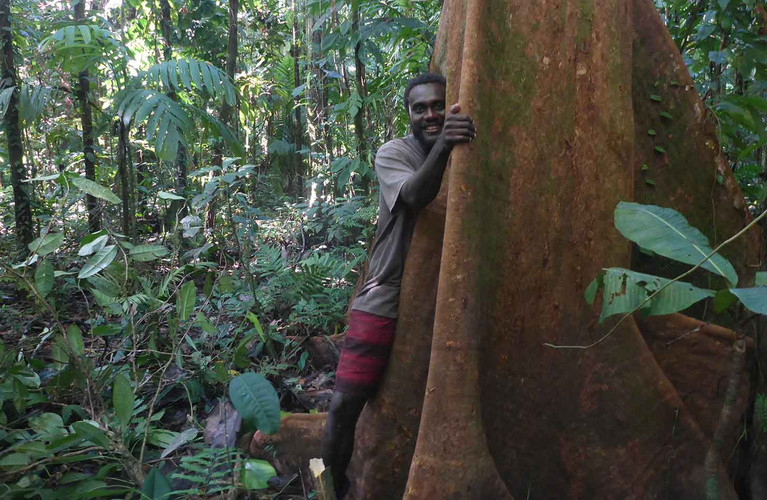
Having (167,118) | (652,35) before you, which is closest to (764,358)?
(652,35)

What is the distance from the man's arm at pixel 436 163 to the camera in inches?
85.6

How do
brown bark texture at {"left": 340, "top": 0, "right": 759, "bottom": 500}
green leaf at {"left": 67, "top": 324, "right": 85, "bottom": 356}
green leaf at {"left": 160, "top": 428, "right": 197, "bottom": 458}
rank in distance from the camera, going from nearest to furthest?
1. brown bark texture at {"left": 340, "top": 0, "right": 759, "bottom": 500}
2. green leaf at {"left": 160, "top": 428, "right": 197, "bottom": 458}
3. green leaf at {"left": 67, "top": 324, "right": 85, "bottom": 356}

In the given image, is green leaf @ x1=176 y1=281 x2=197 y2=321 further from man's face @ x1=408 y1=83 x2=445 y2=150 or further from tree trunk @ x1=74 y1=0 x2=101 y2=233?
tree trunk @ x1=74 y1=0 x2=101 y2=233

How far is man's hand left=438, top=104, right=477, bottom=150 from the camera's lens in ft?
7.11

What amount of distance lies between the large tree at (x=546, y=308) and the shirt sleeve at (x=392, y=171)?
17cm

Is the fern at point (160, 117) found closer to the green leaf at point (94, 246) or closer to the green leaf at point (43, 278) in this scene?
the green leaf at point (94, 246)

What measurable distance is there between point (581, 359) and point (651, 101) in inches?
48.8

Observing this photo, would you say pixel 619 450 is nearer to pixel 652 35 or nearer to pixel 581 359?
pixel 581 359

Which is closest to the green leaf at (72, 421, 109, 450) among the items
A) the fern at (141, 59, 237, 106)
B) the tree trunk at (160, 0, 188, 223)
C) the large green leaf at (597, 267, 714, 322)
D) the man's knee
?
the man's knee

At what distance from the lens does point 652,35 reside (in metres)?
2.62

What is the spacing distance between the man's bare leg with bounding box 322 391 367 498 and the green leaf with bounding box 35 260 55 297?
1594mm

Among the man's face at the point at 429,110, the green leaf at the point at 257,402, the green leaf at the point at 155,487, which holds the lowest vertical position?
the green leaf at the point at 155,487

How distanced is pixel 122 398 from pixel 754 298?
254 centimetres

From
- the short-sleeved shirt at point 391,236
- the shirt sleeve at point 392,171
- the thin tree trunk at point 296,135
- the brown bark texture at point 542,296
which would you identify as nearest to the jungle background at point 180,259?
the short-sleeved shirt at point 391,236
